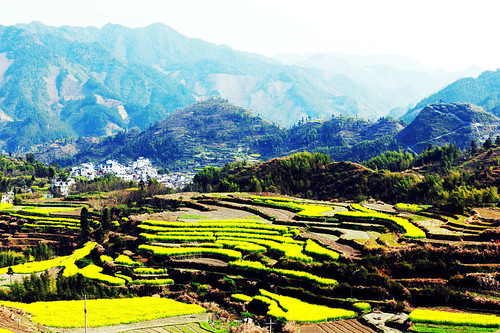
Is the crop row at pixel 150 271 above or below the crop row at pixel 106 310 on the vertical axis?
above

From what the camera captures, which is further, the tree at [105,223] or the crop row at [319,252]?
the tree at [105,223]

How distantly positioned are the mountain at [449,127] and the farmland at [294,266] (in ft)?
413

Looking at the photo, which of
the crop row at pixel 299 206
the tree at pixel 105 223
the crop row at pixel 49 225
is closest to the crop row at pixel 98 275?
the tree at pixel 105 223

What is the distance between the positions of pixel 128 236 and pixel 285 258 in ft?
60.0

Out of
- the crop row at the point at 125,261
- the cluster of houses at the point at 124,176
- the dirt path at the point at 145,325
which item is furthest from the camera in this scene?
the cluster of houses at the point at 124,176

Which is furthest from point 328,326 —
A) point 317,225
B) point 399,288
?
point 317,225

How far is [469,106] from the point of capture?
190250mm

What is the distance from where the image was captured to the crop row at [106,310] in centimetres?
2881

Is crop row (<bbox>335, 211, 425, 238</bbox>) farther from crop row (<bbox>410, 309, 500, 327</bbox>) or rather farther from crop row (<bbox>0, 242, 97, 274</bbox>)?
crop row (<bbox>0, 242, 97, 274</bbox>)

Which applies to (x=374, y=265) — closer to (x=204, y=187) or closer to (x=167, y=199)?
(x=167, y=199)

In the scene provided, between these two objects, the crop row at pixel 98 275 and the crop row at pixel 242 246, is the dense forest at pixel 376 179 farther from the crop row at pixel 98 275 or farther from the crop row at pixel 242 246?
the crop row at pixel 98 275

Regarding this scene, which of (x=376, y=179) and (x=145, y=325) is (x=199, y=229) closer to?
(x=145, y=325)

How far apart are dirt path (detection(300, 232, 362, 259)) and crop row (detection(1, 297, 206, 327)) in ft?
37.0

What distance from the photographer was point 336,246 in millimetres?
38312
